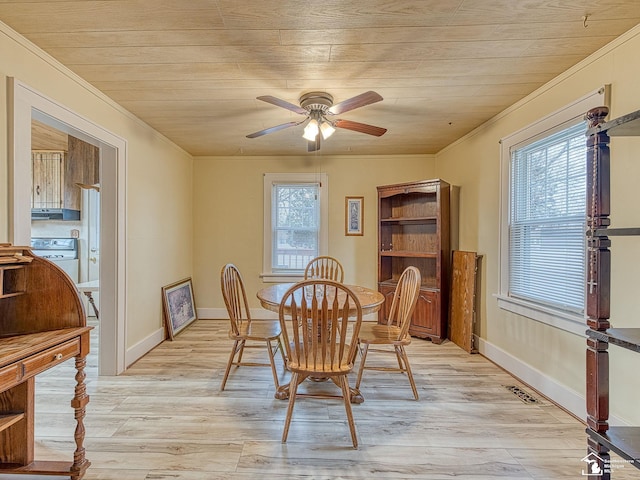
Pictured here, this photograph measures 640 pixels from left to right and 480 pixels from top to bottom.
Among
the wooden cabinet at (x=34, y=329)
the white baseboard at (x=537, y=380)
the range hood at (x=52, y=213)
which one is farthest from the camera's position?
the range hood at (x=52, y=213)

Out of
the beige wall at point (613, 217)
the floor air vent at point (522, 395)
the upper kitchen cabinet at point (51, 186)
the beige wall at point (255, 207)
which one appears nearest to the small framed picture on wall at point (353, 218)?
the beige wall at point (255, 207)

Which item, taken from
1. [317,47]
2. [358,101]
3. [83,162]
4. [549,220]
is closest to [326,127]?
[358,101]

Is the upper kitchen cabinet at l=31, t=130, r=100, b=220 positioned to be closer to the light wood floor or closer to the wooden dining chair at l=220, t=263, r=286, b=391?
the light wood floor

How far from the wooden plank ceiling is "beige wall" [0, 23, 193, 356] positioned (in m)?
0.13

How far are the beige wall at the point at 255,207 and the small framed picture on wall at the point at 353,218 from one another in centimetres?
7

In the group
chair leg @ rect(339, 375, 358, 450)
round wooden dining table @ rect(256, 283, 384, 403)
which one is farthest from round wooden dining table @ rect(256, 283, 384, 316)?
chair leg @ rect(339, 375, 358, 450)

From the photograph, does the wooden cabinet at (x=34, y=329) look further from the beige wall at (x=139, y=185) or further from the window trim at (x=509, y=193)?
the window trim at (x=509, y=193)

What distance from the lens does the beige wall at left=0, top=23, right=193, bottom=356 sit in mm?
1810

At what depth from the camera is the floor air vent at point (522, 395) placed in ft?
7.79

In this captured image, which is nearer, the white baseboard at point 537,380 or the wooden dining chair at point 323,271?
the white baseboard at point 537,380

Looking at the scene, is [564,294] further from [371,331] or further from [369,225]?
[369,225]

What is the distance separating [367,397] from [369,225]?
8.46 ft

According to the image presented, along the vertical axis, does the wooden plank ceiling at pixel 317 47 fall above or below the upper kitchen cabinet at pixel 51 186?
above

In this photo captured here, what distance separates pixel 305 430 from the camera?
2.00 metres
